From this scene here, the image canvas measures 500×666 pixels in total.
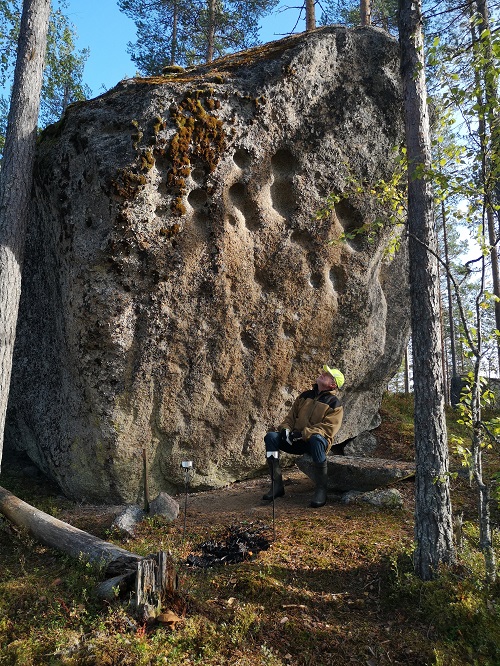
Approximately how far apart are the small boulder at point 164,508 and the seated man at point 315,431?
1.35 metres

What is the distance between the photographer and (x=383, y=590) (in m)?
4.79

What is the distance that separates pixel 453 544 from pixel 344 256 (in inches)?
210

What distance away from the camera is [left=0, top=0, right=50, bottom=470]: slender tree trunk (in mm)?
7242

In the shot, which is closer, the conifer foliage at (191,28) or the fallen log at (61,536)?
the fallen log at (61,536)

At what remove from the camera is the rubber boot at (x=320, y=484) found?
698 cm

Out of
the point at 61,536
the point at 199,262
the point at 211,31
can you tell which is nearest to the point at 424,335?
the point at 199,262

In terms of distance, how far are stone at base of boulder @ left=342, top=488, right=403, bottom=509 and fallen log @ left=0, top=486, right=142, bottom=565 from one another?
3.21 metres

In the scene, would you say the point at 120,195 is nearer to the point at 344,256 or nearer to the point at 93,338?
the point at 93,338

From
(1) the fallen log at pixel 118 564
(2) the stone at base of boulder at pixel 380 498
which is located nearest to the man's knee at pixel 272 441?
(2) the stone at base of boulder at pixel 380 498

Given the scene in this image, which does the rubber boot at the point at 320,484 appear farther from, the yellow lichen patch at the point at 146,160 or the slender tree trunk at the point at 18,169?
the yellow lichen patch at the point at 146,160

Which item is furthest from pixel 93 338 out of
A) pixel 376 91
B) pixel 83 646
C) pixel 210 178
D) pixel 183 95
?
pixel 376 91

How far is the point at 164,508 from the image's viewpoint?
22.1 ft

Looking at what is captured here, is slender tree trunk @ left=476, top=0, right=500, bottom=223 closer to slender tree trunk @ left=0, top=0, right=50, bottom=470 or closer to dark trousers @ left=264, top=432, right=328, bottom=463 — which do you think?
dark trousers @ left=264, top=432, right=328, bottom=463

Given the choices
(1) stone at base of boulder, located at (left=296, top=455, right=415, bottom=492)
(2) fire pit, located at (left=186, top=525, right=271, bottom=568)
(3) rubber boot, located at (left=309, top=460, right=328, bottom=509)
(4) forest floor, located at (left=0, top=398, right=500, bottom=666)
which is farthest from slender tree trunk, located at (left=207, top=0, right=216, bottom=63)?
(2) fire pit, located at (left=186, top=525, right=271, bottom=568)
